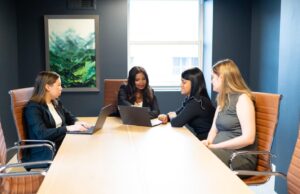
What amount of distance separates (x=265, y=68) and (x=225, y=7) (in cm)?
101

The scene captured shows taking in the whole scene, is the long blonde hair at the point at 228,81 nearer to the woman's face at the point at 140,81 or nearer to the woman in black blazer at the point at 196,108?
the woman in black blazer at the point at 196,108

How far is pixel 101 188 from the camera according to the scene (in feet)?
4.81

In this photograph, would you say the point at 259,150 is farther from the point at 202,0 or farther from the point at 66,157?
the point at 202,0

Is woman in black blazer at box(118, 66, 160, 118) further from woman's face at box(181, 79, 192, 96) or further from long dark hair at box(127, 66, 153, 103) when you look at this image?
woman's face at box(181, 79, 192, 96)

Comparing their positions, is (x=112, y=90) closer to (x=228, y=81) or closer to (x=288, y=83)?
(x=228, y=81)

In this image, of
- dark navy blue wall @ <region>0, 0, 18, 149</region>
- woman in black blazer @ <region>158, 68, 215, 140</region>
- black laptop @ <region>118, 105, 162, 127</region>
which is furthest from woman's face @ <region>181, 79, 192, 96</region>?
dark navy blue wall @ <region>0, 0, 18, 149</region>

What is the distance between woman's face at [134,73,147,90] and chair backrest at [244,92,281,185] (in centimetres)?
128

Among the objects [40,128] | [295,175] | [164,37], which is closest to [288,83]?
[295,175]

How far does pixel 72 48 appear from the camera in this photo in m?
4.83

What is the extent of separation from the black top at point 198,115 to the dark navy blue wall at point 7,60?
2.47m

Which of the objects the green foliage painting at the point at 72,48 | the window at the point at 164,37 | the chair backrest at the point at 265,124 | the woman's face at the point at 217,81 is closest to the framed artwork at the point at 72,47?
the green foliage painting at the point at 72,48

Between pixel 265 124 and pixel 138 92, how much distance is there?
1.50 metres

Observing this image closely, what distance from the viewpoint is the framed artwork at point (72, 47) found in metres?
4.79

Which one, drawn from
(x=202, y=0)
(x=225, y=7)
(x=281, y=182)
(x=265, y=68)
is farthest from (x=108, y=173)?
(x=202, y=0)
